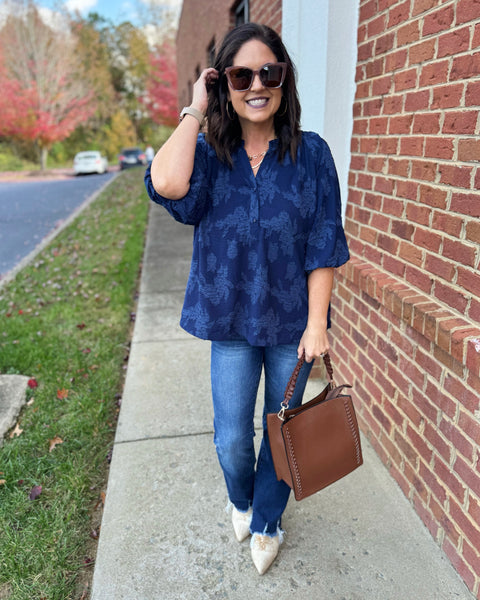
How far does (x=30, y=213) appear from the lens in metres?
12.9

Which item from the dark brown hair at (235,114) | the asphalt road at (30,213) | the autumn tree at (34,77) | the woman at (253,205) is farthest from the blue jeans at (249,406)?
the autumn tree at (34,77)

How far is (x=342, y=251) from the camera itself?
1.81 m

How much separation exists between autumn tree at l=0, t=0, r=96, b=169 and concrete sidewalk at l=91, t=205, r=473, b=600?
1192 inches

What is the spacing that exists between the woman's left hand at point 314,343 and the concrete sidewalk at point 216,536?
0.98 meters

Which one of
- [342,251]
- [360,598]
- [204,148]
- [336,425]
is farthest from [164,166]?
[360,598]

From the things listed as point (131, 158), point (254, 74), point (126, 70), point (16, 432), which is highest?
point (126, 70)

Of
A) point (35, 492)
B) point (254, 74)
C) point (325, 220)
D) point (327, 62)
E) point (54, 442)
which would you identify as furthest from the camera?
point (54, 442)

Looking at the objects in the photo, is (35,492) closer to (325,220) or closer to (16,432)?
(16,432)

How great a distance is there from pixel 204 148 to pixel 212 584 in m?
1.71

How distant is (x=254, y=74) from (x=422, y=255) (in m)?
1.11

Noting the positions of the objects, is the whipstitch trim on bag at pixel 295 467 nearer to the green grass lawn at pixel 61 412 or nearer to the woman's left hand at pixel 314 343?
the woman's left hand at pixel 314 343

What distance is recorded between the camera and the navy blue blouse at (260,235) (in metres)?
1.71

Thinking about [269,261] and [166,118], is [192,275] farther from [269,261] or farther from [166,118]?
[166,118]

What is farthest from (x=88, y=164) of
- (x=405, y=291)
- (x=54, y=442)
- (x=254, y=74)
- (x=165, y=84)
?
(x=254, y=74)
